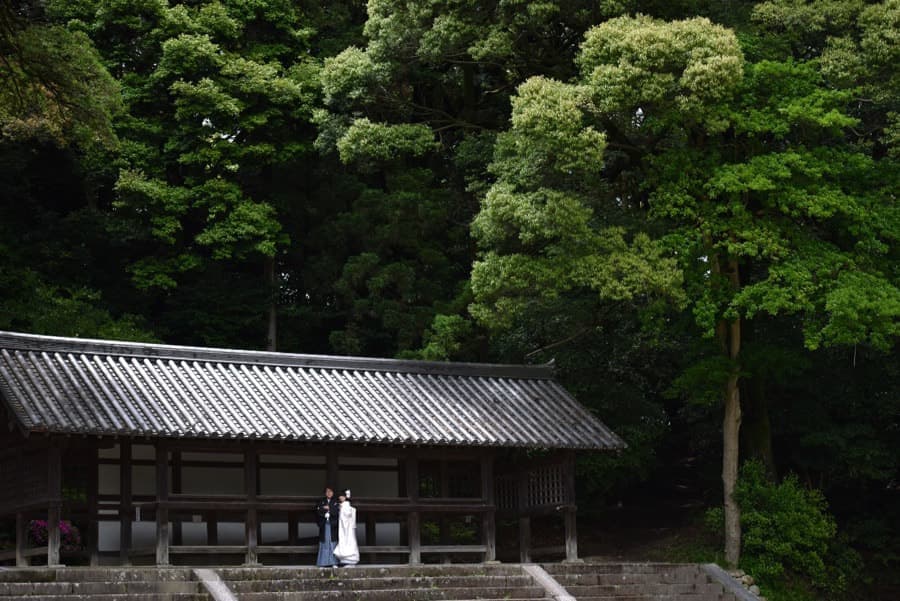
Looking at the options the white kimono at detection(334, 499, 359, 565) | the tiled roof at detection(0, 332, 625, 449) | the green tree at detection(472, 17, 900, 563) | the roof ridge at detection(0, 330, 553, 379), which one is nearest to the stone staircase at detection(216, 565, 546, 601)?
the white kimono at detection(334, 499, 359, 565)

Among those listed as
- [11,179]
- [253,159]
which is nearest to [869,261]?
[253,159]

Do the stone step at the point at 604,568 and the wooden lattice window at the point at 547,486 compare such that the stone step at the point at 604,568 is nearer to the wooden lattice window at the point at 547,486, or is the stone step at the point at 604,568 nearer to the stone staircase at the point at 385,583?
the stone staircase at the point at 385,583

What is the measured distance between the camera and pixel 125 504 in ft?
68.4

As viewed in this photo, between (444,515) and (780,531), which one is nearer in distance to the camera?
(444,515)

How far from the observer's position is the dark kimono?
21141mm

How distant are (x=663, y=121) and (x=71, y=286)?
49.1 ft

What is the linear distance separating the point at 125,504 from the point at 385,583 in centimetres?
435

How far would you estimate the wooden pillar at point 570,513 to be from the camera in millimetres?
23531

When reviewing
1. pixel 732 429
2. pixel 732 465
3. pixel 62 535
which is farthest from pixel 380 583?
pixel 732 429

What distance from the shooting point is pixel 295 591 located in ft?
62.5

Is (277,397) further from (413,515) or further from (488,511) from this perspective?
(488,511)

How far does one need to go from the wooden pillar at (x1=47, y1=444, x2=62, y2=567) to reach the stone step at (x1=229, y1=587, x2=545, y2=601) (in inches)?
116

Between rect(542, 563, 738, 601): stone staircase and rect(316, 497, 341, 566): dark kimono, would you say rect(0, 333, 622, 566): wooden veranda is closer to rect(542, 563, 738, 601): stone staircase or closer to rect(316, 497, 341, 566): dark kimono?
rect(316, 497, 341, 566): dark kimono

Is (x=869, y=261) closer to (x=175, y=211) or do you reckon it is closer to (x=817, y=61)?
(x=817, y=61)
